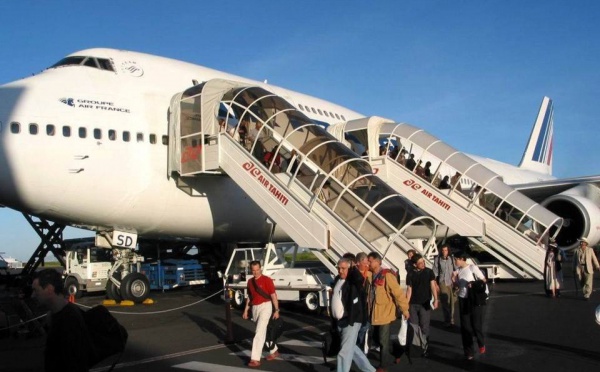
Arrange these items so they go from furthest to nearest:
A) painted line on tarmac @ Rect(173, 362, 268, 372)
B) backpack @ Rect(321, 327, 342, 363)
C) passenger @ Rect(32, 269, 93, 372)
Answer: painted line on tarmac @ Rect(173, 362, 268, 372) → backpack @ Rect(321, 327, 342, 363) → passenger @ Rect(32, 269, 93, 372)

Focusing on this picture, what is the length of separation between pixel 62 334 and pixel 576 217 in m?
19.8

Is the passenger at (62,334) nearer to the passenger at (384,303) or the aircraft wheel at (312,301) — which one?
the passenger at (384,303)

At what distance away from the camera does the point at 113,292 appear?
13.8m

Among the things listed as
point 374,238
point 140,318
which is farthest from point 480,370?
point 140,318

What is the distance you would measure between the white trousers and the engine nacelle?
46.4 ft

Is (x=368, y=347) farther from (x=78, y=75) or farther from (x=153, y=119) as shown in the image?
(x=78, y=75)

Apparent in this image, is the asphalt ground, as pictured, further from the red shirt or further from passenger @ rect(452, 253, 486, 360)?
the red shirt

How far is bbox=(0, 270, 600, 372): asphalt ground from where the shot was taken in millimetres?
7285

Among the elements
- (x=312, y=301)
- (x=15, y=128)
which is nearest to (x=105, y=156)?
(x=15, y=128)

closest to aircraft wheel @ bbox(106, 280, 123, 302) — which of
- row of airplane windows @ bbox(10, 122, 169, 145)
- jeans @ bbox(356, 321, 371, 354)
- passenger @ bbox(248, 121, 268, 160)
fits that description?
row of airplane windows @ bbox(10, 122, 169, 145)

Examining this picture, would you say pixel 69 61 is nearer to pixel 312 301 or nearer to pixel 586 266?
pixel 312 301

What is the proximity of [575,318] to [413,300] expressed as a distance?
4.16 meters

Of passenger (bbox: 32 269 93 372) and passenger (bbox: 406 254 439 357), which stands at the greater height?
passenger (bbox: 32 269 93 372)

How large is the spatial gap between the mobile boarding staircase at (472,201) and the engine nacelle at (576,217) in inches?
152
